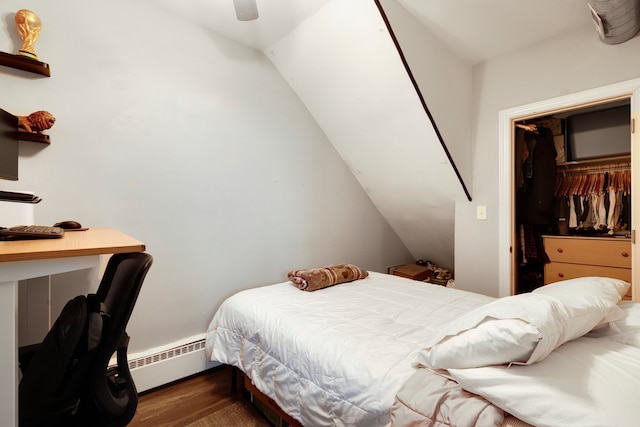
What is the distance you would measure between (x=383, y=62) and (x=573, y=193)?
250 centimetres

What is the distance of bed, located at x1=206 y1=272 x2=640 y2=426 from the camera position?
71 cm

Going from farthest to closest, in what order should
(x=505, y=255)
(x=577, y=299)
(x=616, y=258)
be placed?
(x=616, y=258), (x=505, y=255), (x=577, y=299)

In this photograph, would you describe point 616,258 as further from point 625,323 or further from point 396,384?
point 396,384

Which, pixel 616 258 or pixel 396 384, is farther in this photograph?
pixel 616 258

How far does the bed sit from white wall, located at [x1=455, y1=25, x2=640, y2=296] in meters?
0.80

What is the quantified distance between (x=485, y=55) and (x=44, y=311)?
329 cm

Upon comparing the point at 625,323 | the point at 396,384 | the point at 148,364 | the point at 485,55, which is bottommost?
the point at 148,364

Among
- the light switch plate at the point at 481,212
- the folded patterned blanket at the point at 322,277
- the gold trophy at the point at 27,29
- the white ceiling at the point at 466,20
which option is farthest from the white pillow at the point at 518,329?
the gold trophy at the point at 27,29

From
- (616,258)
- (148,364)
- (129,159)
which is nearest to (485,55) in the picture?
(616,258)

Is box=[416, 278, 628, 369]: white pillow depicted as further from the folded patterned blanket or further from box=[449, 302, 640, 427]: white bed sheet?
the folded patterned blanket

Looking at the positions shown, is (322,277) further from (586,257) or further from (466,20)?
(586,257)

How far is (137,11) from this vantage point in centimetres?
189

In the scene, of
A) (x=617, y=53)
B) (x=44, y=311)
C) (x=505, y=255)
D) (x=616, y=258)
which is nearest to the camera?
(x=44, y=311)

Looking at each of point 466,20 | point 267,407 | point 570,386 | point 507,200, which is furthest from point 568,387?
point 466,20
